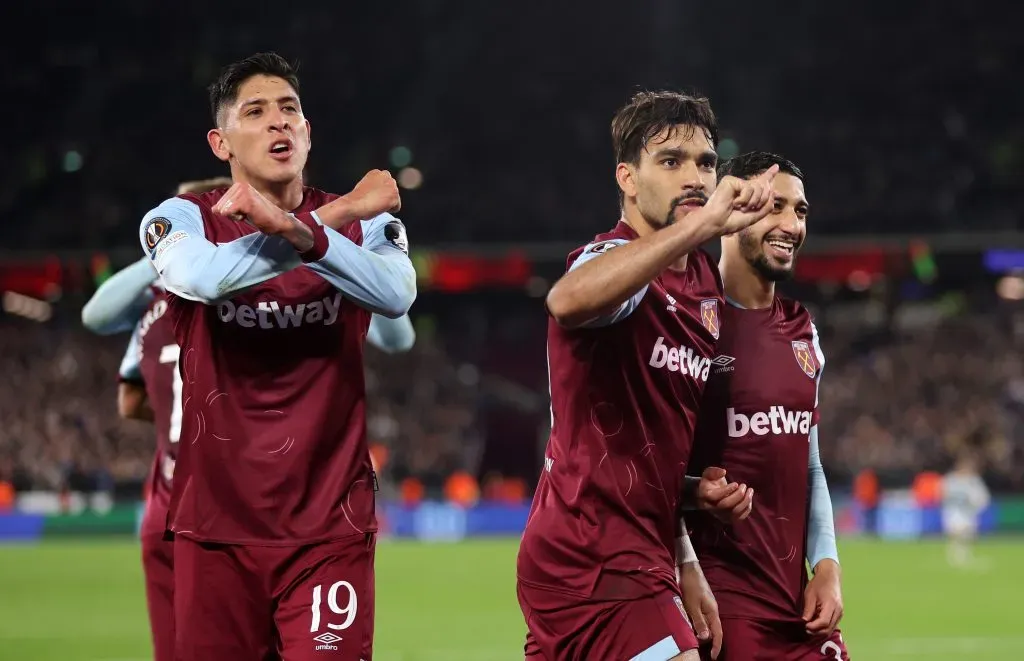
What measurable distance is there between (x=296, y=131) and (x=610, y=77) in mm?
33510

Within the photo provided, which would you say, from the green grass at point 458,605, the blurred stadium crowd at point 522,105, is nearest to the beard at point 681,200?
the green grass at point 458,605

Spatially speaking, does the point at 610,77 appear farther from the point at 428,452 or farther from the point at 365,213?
the point at 365,213

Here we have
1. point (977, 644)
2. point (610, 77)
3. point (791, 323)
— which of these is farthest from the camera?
point (610, 77)

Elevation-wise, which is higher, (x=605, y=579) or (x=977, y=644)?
(x=605, y=579)

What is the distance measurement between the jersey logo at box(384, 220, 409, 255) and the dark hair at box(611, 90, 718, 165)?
76 centimetres

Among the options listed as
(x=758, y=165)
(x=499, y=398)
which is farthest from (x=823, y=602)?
(x=499, y=398)

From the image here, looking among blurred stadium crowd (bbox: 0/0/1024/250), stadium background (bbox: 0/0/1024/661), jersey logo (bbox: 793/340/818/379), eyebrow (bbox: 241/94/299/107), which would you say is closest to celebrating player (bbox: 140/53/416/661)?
eyebrow (bbox: 241/94/299/107)

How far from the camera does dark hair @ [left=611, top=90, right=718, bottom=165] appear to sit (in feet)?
13.0

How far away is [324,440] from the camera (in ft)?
13.4

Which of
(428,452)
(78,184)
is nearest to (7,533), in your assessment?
(428,452)

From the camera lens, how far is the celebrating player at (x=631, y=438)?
3.80m

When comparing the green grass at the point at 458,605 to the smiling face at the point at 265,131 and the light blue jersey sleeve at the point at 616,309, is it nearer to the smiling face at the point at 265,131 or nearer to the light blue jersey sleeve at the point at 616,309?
the smiling face at the point at 265,131

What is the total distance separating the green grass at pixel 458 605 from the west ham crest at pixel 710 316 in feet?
23.3

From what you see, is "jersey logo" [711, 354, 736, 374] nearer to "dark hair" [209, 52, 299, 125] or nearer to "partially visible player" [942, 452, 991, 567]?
"dark hair" [209, 52, 299, 125]
